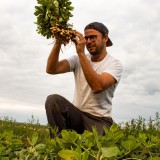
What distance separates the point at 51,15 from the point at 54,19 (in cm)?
5

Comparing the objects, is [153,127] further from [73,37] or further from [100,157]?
[100,157]

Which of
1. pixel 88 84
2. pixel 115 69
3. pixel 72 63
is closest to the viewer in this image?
pixel 88 84

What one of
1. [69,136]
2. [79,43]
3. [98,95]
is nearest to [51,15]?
[79,43]

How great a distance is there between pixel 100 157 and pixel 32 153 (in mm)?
421

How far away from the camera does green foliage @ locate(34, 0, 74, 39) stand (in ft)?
12.2

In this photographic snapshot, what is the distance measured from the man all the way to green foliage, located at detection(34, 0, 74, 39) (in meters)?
0.26

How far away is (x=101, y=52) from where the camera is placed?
459 centimetres

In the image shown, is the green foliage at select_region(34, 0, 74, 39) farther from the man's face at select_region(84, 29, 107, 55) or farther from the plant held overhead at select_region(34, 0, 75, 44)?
the man's face at select_region(84, 29, 107, 55)

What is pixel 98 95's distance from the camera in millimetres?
4359

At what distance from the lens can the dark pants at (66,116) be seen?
162 inches

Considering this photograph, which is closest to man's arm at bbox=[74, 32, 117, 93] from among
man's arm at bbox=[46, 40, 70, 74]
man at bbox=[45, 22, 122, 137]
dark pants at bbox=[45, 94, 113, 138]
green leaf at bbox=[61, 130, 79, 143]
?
man at bbox=[45, 22, 122, 137]

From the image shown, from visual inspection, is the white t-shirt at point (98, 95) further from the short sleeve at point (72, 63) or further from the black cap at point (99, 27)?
the black cap at point (99, 27)

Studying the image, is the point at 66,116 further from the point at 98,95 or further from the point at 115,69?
the point at 115,69

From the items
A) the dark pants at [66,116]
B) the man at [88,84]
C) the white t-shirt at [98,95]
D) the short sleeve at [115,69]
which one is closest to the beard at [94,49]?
the man at [88,84]
